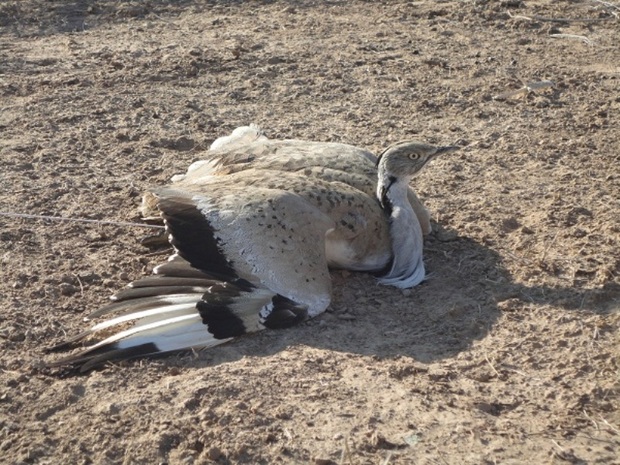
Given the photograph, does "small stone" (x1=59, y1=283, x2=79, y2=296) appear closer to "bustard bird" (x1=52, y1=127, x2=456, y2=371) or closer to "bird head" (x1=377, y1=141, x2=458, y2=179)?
"bustard bird" (x1=52, y1=127, x2=456, y2=371)

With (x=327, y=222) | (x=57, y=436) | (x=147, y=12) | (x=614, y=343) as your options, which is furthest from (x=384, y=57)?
(x=57, y=436)

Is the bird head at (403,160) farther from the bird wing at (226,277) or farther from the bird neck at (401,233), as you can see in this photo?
the bird wing at (226,277)

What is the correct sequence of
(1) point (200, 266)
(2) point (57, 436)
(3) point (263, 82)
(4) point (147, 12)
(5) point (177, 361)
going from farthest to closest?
(4) point (147, 12), (3) point (263, 82), (1) point (200, 266), (5) point (177, 361), (2) point (57, 436)

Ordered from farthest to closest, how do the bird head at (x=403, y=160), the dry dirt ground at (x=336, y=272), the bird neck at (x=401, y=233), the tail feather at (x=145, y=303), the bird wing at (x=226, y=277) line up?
1. the bird head at (x=403, y=160)
2. the bird neck at (x=401, y=233)
3. the tail feather at (x=145, y=303)
4. the bird wing at (x=226, y=277)
5. the dry dirt ground at (x=336, y=272)

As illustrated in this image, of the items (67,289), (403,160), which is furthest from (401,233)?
(67,289)

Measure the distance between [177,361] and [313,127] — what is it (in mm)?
2922

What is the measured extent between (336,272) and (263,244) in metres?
0.69

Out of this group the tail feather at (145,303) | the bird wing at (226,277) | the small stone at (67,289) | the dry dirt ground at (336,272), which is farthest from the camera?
the small stone at (67,289)

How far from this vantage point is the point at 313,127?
7453 millimetres

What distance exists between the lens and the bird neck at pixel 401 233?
18.7ft

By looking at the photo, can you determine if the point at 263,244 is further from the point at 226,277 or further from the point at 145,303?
the point at 145,303

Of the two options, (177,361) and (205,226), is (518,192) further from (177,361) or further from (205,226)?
(177,361)

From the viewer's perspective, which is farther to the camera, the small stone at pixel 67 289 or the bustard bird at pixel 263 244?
the small stone at pixel 67 289

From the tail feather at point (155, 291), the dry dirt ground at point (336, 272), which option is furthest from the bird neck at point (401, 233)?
the tail feather at point (155, 291)
